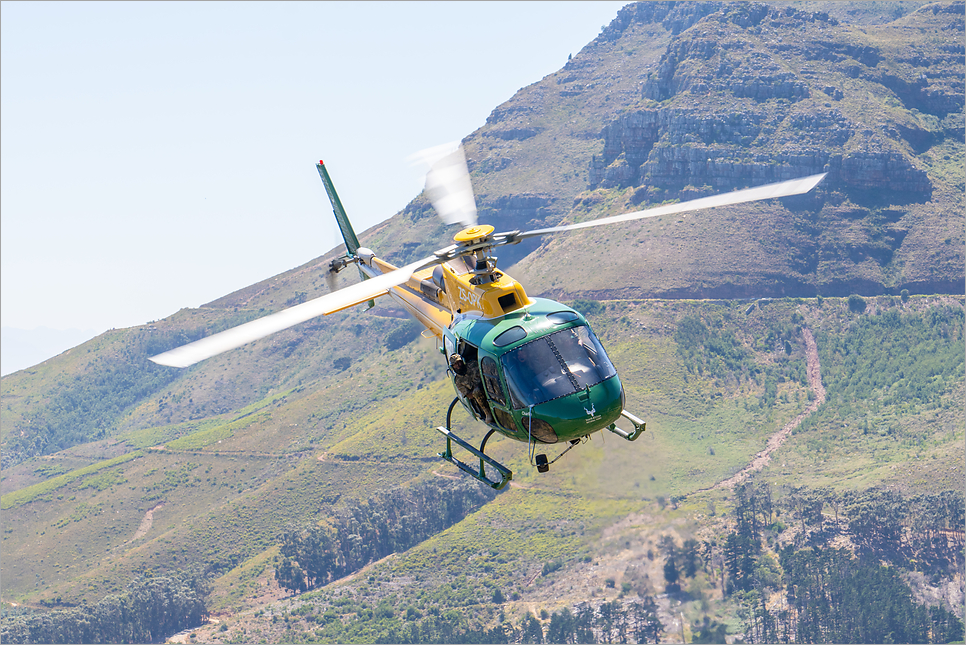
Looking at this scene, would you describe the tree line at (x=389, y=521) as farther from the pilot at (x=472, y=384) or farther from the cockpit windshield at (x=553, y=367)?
the cockpit windshield at (x=553, y=367)

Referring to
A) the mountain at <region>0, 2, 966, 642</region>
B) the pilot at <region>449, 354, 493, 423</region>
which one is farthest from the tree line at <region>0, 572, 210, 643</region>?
the pilot at <region>449, 354, 493, 423</region>

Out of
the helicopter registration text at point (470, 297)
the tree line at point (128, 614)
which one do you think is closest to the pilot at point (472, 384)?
the helicopter registration text at point (470, 297)

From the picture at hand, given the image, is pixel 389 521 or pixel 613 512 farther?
pixel 389 521

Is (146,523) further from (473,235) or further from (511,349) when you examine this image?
(511,349)

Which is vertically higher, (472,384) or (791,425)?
(472,384)

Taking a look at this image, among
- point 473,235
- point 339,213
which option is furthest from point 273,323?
point 339,213

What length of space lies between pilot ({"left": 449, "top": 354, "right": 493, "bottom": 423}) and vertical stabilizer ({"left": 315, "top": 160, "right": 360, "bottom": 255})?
70.9 ft

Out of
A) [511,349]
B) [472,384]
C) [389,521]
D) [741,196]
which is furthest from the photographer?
[389,521]

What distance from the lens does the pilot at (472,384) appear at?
119 feet

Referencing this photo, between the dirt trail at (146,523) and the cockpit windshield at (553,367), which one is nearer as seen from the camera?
the cockpit windshield at (553,367)

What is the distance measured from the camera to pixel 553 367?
34094 millimetres

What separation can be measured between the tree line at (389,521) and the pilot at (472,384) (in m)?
138

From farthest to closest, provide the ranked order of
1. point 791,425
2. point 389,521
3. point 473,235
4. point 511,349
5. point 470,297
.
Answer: point 389,521 < point 791,425 < point 470,297 < point 473,235 < point 511,349

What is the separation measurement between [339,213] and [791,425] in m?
130
